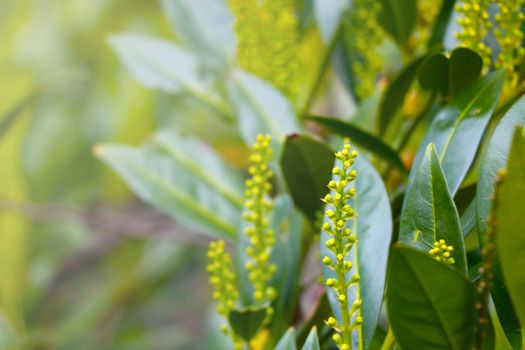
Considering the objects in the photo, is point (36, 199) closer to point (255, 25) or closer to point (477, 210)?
point (255, 25)

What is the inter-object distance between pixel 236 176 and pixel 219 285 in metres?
0.30

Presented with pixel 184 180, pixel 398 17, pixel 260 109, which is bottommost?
pixel 184 180

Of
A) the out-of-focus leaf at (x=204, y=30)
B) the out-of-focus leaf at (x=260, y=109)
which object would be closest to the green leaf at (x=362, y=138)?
the out-of-focus leaf at (x=260, y=109)

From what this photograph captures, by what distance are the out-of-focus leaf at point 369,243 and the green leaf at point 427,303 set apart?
61 mm

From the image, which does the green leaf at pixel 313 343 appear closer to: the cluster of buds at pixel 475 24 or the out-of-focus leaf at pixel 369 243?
the out-of-focus leaf at pixel 369 243

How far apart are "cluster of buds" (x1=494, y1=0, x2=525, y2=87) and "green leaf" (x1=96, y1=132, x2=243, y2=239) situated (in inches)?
13.1

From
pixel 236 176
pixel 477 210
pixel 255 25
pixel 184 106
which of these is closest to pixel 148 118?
pixel 184 106

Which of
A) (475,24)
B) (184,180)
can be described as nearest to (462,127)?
(475,24)

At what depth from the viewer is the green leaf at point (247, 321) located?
52 centimetres

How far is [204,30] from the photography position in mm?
884

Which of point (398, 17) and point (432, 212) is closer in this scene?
point (432, 212)

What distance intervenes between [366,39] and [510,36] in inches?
7.8

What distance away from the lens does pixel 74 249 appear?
65.9 inches

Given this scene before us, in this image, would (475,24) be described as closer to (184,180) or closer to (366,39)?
(366,39)
